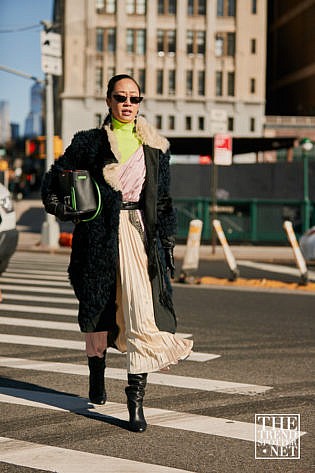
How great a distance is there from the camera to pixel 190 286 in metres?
14.0

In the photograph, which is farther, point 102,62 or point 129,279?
point 102,62

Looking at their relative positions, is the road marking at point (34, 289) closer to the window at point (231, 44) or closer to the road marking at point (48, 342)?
the road marking at point (48, 342)

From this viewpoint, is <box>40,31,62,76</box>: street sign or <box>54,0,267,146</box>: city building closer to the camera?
<box>40,31,62,76</box>: street sign

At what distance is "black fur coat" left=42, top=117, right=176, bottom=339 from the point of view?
5.25 m

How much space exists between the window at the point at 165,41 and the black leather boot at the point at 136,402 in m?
88.2

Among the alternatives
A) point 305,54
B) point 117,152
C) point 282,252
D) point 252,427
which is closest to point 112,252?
point 117,152

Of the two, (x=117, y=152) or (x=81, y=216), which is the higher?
(x=117, y=152)

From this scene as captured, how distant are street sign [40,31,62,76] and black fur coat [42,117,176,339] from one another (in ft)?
61.1

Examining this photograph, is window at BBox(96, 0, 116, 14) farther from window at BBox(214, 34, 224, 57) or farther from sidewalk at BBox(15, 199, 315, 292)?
sidewalk at BBox(15, 199, 315, 292)

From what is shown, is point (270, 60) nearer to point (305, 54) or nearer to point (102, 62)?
point (305, 54)

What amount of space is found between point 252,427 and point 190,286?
8679 mm

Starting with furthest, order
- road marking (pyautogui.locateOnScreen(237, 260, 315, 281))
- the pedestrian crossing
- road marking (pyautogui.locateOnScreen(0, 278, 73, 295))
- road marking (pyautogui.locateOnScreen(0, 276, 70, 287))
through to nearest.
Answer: road marking (pyautogui.locateOnScreen(237, 260, 315, 281))
road marking (pyautogui.locateOnScreen(0, 276, 70, 287))
road marking (pyautogui.locateOnScreen(0, 278, 73, 295))
the pedestrian crossing

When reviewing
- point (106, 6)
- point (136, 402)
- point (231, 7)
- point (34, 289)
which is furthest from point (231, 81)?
point (136, 402)

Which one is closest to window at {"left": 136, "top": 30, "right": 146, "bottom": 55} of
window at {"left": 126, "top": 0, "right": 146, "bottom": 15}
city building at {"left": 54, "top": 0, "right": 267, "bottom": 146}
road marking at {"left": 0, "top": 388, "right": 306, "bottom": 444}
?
city building at {"left": 54, "top": 0, "right": 267, "bottom": 146}
